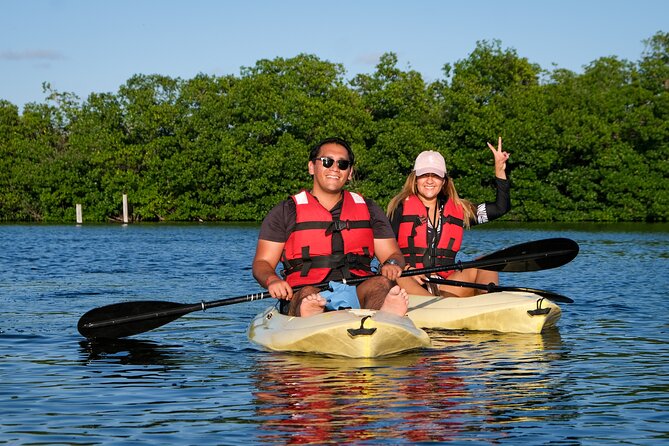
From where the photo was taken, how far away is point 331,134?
5491 centimetres

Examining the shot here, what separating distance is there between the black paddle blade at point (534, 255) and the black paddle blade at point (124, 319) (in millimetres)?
2901

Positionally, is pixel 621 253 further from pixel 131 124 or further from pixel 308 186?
pixel 131 124

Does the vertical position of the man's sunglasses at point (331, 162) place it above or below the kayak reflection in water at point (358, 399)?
above

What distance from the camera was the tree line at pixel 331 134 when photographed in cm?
5112

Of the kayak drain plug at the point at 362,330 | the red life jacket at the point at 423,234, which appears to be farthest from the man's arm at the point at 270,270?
the red life jacket at the point at 423,234

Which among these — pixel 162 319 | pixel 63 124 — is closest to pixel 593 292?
pixel 162 319

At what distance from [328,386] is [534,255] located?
3693 millimetres

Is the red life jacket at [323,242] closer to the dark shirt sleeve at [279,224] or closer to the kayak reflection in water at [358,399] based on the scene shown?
the dark shirt sleeve at [279,224]

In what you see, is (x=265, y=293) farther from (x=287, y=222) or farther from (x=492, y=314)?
A: (x=492, y=314)

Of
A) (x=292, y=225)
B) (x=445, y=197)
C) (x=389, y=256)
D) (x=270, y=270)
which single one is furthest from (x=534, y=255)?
(x=270, y=270)

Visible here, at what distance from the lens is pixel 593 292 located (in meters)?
14.9

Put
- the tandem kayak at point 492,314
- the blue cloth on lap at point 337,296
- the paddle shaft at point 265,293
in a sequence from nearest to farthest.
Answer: the blue cloth on lap at point 337,296 < the paddle shaft at point 265,293 < the tandem kayak at point 492,314

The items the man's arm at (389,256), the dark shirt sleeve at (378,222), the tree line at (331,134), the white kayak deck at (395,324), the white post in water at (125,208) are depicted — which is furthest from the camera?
the white post in water at (125,208)

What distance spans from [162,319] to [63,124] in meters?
56.6
